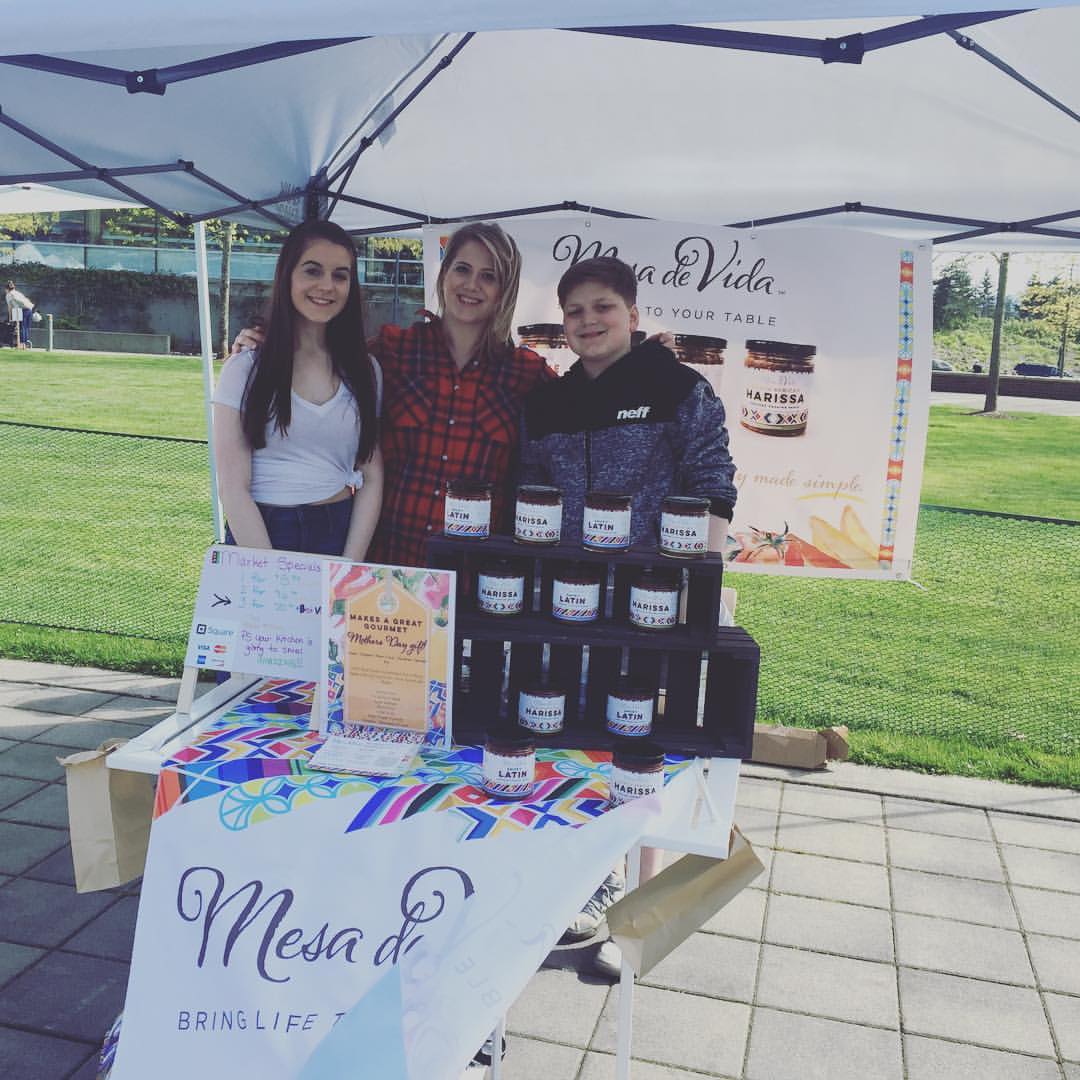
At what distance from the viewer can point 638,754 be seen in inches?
67.3

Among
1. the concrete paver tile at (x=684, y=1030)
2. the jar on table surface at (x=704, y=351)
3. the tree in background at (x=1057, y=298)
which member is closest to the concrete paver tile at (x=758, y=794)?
the concrete paver tile at (x=684, y=1030)

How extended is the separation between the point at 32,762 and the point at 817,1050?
8.44ft

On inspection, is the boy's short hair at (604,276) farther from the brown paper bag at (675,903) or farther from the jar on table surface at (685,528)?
the brown paper bag at (675,903)

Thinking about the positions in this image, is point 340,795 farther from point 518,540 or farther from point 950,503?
point 950,503

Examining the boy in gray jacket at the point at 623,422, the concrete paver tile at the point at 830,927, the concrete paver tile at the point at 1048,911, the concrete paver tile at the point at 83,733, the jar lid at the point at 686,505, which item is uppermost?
the boy in gray jacket at the point at 623,422

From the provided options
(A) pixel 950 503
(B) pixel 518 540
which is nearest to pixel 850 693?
(B) pixel 518 540

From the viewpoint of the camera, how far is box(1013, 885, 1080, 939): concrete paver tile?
2842 millimetres

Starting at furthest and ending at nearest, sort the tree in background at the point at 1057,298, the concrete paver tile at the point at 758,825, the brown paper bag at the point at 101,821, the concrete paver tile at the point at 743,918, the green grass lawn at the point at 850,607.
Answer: the tree in background at the point at 1057,298 < the green grass lawn at the point at 850,607 < the concrete paver tile at the point at 758,825 < the concrete paver tile at the point at 743,918 < the brown paper bag at the point at 101,821

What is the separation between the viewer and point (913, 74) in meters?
2.93

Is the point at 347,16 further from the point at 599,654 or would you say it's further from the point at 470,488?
the point at 599,654

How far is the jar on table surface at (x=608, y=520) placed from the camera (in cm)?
182

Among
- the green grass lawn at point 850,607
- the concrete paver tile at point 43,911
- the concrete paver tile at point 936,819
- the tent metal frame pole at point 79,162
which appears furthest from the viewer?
the green grass lawn at point 850,607

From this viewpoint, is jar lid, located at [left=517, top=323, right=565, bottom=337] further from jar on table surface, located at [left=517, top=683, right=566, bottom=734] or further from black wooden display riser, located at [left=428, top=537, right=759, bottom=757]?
jar on table surface, located at [left=517, top=683, right=566, bottom=734]

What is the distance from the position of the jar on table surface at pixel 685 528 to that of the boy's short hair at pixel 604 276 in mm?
696
